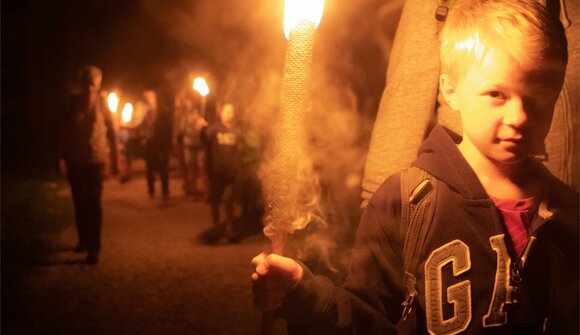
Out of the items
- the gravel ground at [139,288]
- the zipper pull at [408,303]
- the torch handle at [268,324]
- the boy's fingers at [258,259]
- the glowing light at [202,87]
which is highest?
the glowing light at [202,87]

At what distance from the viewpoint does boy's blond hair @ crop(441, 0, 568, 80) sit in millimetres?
1406

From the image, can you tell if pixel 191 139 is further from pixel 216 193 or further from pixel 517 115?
pixel 517 115

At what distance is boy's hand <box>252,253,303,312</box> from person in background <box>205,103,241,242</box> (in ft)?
17.2

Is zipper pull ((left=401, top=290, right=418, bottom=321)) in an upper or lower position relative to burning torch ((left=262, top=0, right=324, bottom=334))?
lower

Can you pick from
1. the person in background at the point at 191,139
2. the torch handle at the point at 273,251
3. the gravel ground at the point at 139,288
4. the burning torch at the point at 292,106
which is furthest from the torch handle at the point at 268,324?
the person in background at the point at 191,139

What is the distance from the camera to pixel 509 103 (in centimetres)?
141

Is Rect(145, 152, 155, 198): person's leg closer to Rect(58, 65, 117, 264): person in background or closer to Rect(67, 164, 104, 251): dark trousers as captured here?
Rect(67, 164, 104, 251): dark trousers

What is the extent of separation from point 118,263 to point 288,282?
15.4 ft

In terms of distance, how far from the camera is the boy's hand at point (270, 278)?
3.86 feet

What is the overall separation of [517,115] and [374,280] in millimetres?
647

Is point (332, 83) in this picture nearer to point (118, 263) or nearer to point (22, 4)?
point (118, 263)

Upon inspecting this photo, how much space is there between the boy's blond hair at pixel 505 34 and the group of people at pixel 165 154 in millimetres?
4288

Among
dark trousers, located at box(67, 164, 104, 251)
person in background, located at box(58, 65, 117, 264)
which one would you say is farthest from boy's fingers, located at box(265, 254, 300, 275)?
dark trousers, located at box(67, 164, 104, 251)

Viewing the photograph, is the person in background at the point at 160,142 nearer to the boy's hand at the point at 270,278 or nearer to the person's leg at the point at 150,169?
the person's leg at the point at 150,169
